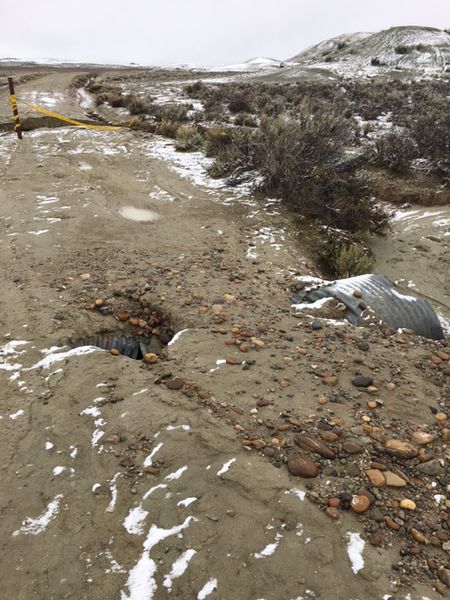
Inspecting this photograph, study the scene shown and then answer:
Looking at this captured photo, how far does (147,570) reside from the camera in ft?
7.93

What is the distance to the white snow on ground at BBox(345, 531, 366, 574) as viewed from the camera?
2.37 meters

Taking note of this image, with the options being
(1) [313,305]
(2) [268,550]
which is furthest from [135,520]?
(1) [313,305]

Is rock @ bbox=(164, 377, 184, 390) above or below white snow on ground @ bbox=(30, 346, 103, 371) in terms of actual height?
below

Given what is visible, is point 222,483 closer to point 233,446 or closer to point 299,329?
point 233,446

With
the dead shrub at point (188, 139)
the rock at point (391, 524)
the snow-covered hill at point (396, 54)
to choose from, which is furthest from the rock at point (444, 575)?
the snow-covered hill at point (396, 54)

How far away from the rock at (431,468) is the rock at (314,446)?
568 mm

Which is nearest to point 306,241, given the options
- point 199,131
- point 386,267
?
point 386,267

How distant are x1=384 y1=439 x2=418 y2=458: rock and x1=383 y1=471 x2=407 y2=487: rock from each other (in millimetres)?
189

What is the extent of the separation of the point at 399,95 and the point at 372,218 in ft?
55.4

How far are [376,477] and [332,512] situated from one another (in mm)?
421

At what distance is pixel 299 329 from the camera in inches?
182

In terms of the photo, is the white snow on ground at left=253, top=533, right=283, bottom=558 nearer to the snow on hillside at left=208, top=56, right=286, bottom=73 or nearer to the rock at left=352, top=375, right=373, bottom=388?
the rock at left=352, top=375, right=373, bottom=388

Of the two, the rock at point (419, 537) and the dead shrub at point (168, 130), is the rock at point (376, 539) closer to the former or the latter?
the rock at point (419, 537)

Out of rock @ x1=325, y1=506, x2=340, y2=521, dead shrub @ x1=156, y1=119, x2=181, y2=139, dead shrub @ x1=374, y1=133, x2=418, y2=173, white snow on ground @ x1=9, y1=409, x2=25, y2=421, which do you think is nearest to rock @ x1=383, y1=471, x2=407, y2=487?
rock @ x1=325, y1=506, x2=340, y2=521
